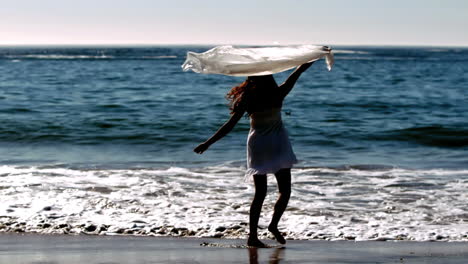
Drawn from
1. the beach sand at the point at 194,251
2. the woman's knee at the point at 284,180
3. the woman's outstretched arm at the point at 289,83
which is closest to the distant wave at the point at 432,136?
the beach sand at the point at 194,251

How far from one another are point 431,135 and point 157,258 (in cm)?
1305

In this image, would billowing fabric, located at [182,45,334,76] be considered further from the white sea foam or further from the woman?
the white sea foam

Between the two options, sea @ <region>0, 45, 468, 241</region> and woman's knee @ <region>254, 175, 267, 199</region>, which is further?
sea @ <region>0, 45, 468, 241</region>

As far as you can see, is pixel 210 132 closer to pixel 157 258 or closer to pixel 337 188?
pixel 337 188

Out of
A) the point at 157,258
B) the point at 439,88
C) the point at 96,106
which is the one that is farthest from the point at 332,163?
the point at 439,88

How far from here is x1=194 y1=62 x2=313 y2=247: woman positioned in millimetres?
5836

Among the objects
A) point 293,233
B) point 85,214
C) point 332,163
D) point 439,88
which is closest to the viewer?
point 293,233

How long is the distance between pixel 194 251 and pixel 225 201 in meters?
2.75

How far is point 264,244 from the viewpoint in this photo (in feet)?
21.2

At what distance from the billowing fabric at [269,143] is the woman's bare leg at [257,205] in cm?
16

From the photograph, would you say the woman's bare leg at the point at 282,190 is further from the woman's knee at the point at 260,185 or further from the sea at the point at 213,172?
the sea at the point at 213,172

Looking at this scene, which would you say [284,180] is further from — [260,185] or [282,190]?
[260,185]

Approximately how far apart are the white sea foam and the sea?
2 cm

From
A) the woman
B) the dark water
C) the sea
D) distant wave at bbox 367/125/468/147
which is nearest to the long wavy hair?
the woman
